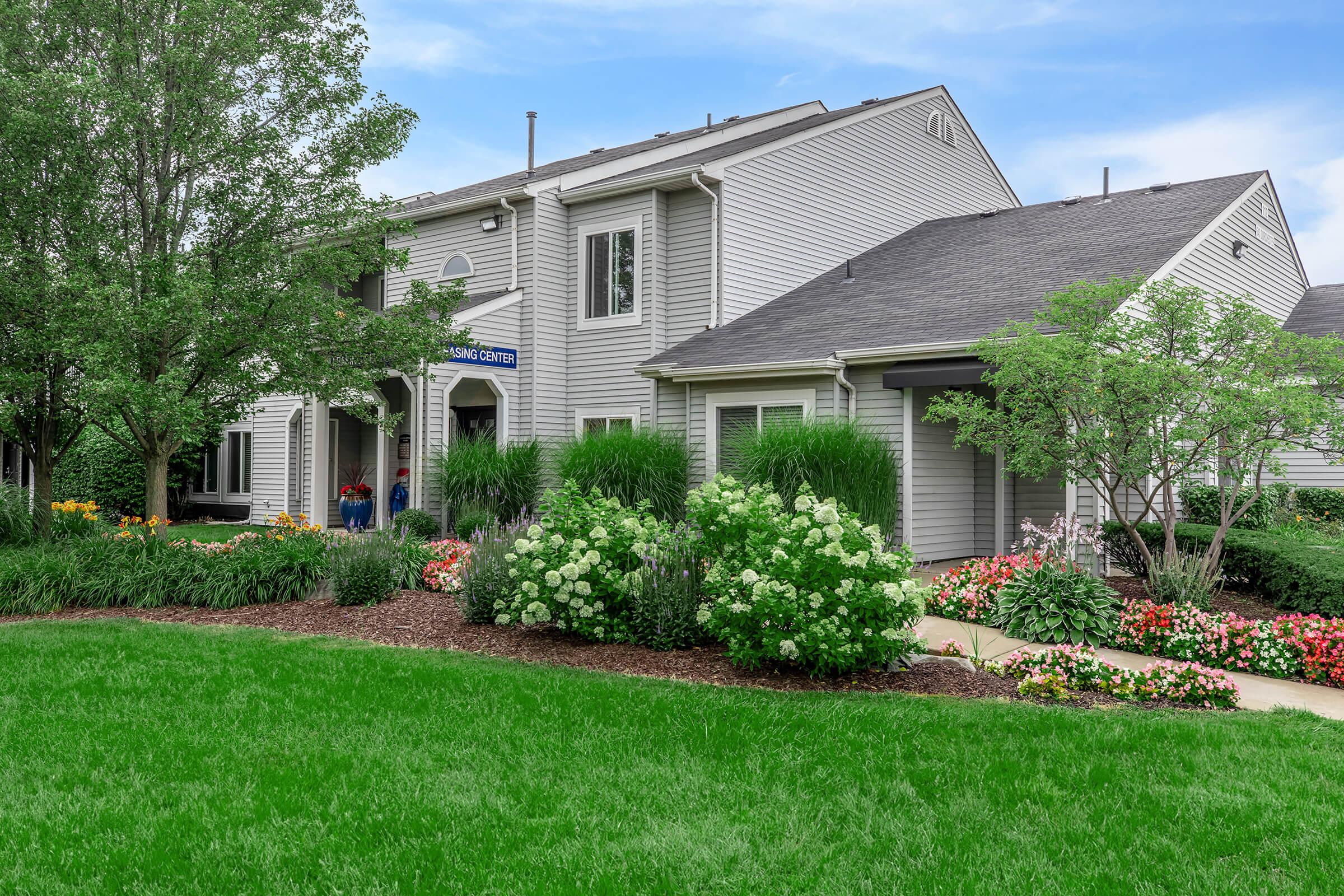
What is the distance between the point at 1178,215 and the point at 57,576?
50.3 feet

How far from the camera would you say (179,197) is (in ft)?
37.8

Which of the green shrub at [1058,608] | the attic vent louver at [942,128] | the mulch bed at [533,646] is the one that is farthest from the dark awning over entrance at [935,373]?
the attic vent louver at [942,128]

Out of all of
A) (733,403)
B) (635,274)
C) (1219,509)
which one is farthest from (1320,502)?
(635,274)

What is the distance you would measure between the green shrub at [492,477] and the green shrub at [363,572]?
15.9 feet

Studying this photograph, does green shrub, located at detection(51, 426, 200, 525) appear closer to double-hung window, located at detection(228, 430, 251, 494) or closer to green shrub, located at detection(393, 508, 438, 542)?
double-hung window, located at detection(228, 430, 251, 494)

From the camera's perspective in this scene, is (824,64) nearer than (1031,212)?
No

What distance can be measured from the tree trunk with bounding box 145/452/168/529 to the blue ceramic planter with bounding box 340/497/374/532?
20.2 ft

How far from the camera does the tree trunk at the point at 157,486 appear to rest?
11273 millimetres

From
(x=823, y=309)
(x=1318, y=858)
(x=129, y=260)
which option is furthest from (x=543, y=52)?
(x=1318, y=858)

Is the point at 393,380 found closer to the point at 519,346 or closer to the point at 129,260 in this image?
the point at 519,346

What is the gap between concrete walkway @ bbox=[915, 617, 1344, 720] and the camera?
6.10 meters

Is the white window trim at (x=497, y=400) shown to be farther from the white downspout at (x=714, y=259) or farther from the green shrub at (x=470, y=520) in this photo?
the white downspout at (x=714, y=259)

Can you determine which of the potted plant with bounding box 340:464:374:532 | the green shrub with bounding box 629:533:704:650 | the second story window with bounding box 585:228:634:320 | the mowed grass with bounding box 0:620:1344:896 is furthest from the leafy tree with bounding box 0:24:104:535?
the second story window with bounding box 585:228:634:320

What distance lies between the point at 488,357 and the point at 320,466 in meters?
4.20
